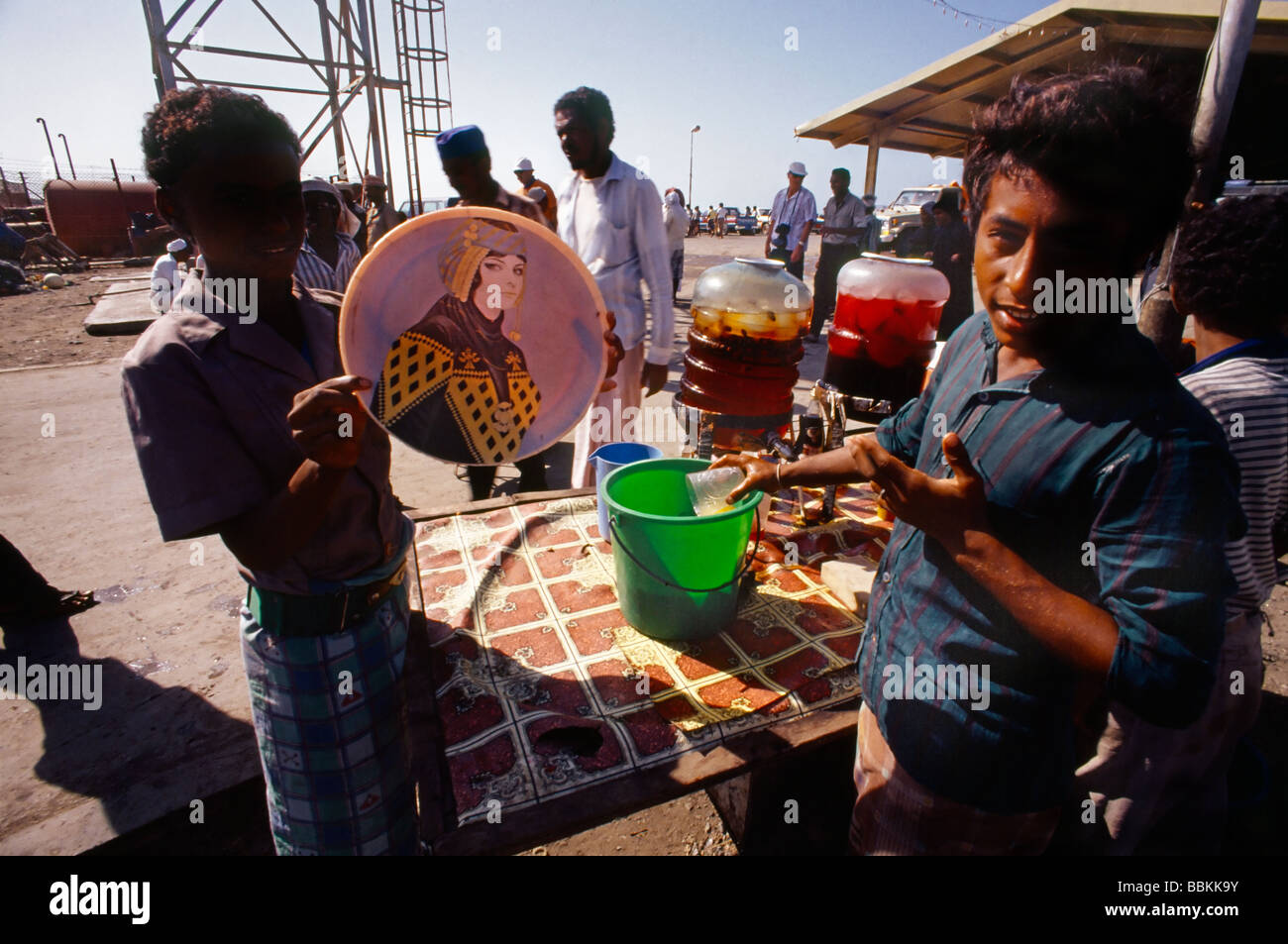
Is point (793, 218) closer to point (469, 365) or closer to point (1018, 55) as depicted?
point (1018, 55)

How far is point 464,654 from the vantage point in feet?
8.34

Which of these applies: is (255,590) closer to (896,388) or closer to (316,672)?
(316,672)

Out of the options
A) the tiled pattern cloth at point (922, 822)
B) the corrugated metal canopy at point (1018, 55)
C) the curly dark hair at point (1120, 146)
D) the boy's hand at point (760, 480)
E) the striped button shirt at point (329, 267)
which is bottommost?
the tiled pattern cloth at point (922, 822)

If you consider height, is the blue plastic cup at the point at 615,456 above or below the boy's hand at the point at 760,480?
below

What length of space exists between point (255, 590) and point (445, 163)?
2945mm

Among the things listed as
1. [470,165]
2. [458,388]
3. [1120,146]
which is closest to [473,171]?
[470,165]

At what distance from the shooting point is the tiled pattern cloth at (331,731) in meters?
1.63

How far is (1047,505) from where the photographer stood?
1171mm

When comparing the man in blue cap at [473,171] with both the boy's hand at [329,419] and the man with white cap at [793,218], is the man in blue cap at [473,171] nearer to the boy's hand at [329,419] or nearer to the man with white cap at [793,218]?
the boy's hand at [329,419]

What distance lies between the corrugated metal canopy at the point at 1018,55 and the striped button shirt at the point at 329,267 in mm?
4984

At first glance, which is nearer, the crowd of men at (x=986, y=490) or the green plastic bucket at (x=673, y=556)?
the crowd of men at (x=986, y=490)

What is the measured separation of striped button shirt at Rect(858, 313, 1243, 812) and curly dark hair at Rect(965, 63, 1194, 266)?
220 mm

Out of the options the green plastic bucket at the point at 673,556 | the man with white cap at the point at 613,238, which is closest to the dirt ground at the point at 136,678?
the green plastic bucket at the point at 673,556

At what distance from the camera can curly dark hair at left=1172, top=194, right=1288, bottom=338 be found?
1825 millimetres
